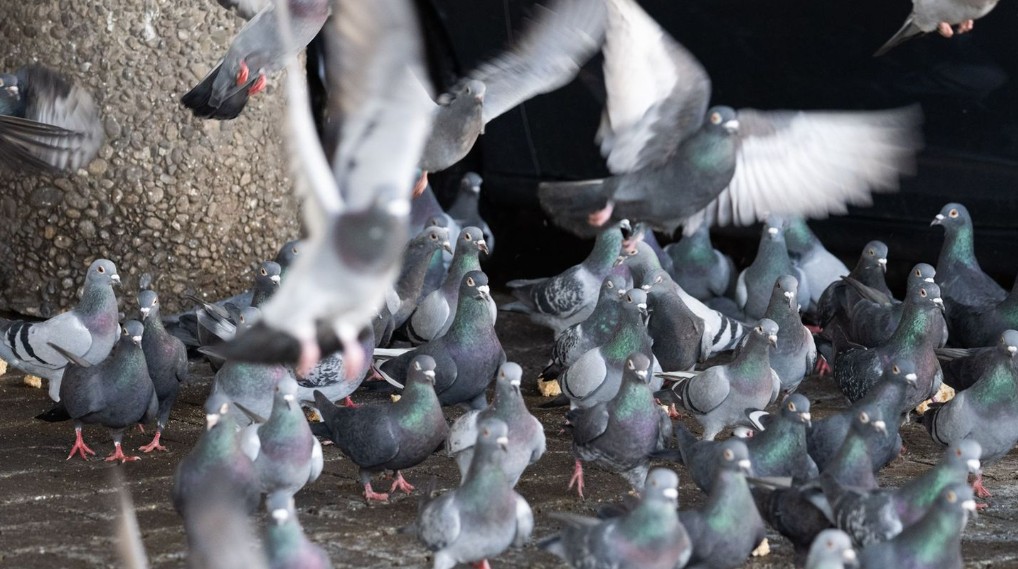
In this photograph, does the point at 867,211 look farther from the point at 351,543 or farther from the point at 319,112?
the point at 351,543

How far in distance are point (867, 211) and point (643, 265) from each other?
1374 mm

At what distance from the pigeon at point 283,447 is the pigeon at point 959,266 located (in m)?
3.21

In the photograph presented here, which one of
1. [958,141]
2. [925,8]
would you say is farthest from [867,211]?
[925,8]

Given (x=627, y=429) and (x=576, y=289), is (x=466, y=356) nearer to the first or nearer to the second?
(x=627, y=429)

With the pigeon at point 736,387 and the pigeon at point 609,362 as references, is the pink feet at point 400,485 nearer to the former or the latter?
the pigeon at point 609,362

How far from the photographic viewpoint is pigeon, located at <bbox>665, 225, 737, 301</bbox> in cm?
756

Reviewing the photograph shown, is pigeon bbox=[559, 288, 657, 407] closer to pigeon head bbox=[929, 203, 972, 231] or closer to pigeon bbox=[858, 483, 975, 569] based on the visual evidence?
pigeon head bbox=[929, 203, 972, 231]

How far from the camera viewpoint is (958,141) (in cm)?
693

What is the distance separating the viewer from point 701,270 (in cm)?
758

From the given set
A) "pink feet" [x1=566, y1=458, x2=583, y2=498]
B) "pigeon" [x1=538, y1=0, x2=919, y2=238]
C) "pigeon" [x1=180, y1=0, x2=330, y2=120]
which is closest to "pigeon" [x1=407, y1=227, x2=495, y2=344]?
"pigeon" [x1=538, y1=0, x2=919, y2=238]

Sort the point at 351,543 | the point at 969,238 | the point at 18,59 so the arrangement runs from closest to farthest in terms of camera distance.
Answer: the point at 351,543, the point at 969,238, the point at 18,59

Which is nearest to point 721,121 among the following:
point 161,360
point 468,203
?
point 161,360

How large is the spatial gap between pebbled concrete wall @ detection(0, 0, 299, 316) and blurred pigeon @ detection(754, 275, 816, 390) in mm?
2648

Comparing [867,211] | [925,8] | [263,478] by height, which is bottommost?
[867,211]
